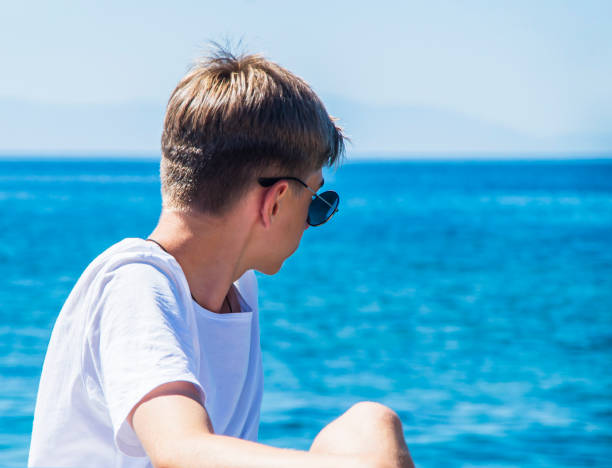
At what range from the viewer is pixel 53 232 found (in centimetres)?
3181

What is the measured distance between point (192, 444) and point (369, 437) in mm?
334

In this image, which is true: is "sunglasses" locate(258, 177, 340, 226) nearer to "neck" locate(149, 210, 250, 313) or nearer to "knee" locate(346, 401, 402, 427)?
"neck" locate(149, 210, 250, 313)

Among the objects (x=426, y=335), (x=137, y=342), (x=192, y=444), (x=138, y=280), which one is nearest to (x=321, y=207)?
(x=138, y=280)

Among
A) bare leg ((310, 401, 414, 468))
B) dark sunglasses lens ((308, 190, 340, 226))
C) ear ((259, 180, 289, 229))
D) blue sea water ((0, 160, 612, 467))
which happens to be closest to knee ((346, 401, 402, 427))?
bare leg ((310, 401, 414, 468))

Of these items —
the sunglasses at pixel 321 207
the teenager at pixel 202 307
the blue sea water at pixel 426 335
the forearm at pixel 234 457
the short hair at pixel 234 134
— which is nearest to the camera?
the forearm at pixel 234 457

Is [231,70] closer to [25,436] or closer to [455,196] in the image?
[25,436]

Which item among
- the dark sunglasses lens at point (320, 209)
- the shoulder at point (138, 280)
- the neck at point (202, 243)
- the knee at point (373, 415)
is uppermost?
the dark sunglasses lens at point (320, 209)

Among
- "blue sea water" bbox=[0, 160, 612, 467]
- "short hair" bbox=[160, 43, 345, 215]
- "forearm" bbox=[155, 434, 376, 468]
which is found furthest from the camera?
"blue sea water" bbox=[0, 160, 612, 467]

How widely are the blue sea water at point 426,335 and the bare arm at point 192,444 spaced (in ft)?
3.14

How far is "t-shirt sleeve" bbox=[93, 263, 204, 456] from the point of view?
1382 mm

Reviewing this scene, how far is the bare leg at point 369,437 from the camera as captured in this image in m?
1.41

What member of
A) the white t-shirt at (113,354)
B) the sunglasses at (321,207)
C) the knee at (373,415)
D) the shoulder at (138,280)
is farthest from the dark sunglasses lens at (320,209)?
the knee at (373,415)

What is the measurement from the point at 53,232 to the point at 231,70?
31385 mm

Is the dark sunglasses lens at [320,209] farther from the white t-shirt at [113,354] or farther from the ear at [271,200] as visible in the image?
the white t-shirt at [113,354]
